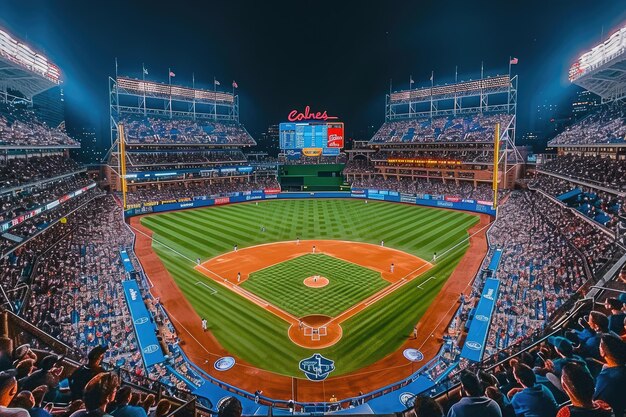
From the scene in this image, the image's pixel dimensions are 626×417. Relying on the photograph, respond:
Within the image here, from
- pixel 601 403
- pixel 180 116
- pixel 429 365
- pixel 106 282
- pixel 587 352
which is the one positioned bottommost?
pixel 429 365

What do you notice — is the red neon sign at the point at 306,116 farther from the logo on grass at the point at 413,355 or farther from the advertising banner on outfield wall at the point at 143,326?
the logo on grass at the point at 413,355

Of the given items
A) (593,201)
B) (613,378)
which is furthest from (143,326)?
(593,201)

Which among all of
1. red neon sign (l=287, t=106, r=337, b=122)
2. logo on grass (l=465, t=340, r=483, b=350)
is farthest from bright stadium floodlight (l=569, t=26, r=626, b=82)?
red neon sign (l=287, t=106, r=337, b=122)

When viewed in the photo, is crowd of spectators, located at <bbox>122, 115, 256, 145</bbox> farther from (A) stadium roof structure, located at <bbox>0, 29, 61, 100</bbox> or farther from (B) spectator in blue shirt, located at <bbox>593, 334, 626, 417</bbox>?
(B) spectator in blue shirt, located at <bbox>593, 334, 626, 417</bbox>

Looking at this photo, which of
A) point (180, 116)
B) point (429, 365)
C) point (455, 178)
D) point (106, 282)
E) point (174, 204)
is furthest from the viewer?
point (180, 116)

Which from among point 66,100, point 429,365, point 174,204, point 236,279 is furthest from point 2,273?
point 66,100

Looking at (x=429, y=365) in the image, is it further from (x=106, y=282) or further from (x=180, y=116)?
(x=180, y=116)
